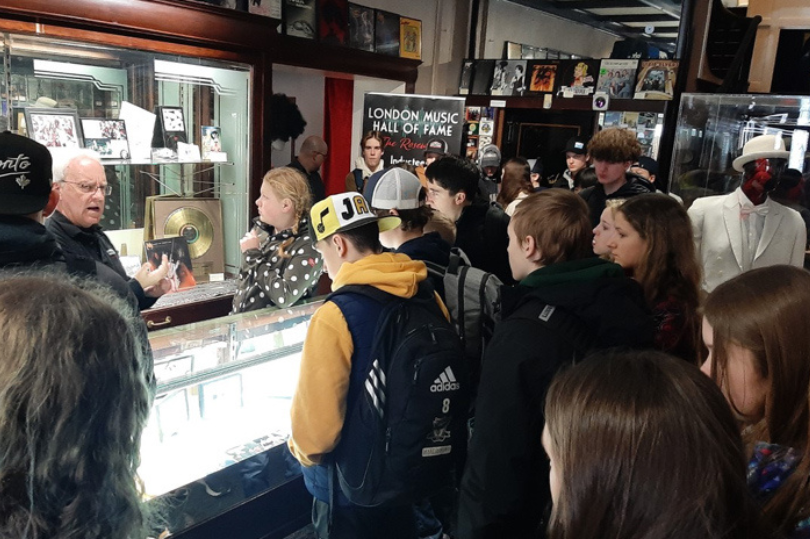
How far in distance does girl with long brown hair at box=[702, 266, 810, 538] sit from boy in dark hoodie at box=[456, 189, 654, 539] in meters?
0.35

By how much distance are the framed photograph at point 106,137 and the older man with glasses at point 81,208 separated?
63 centimetres

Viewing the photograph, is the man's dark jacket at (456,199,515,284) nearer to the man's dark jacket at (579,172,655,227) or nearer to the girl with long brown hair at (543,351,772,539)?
the man's dark jacket at (579,172,655,227)

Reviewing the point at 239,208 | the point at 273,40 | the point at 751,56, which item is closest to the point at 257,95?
the point at 273,40

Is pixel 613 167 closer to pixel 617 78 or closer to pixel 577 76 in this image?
pixel 617 78

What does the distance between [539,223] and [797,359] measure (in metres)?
0.84

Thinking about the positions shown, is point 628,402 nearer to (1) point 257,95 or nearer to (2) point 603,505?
(2) point 603,505

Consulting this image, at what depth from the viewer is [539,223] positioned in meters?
1.91

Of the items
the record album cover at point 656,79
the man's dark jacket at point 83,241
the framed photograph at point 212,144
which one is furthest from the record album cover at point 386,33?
the man's dark jacket at point 83,241

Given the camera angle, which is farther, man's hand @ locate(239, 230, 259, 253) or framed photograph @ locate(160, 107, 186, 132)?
framed photograph @ locate(160, 107, 186, 132)

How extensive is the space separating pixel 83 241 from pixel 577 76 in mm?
5335

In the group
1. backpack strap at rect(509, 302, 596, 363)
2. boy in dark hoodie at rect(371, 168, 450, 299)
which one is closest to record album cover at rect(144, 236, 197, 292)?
boy in dark hoodie at rect(371, 168, 450, 299)

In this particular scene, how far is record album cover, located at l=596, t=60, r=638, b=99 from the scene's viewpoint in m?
6.04

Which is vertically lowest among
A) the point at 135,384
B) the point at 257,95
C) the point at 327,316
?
the point at 327,316

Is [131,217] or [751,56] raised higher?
[751,56]
